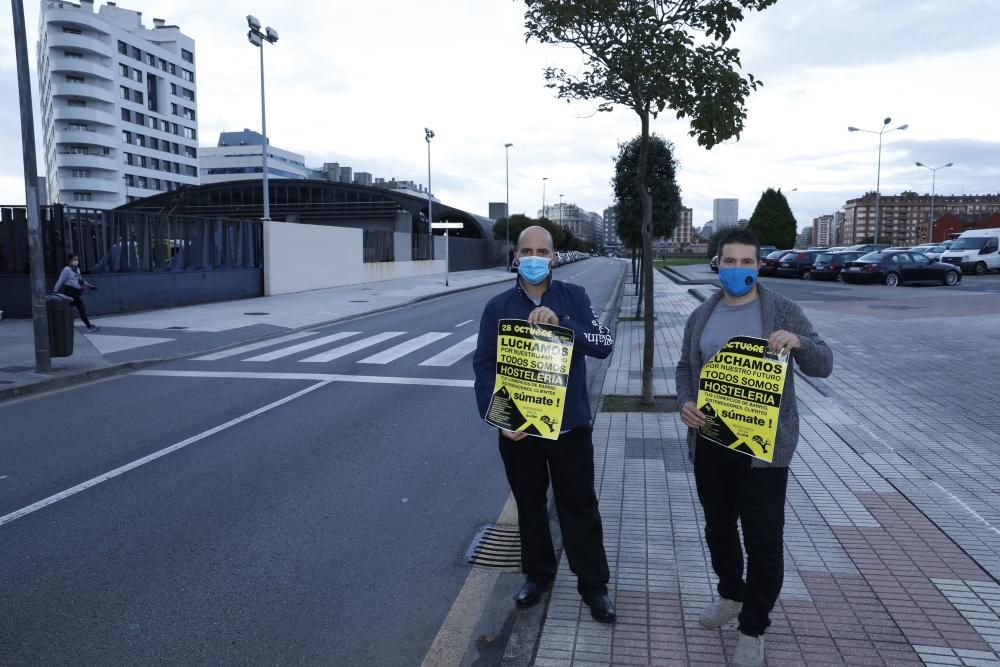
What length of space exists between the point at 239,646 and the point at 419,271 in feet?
148

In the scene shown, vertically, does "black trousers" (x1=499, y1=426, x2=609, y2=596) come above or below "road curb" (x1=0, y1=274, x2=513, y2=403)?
above

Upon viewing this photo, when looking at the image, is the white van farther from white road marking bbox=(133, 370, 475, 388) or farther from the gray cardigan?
the gray cardigan

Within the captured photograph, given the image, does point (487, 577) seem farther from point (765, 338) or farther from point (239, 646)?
point (765, 338)

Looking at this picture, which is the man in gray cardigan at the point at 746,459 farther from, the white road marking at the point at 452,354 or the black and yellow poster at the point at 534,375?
the white road marking at the point at 452,354

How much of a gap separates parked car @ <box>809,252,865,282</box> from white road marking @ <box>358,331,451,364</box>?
2428 centimetres

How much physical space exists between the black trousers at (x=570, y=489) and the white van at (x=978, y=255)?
125ft

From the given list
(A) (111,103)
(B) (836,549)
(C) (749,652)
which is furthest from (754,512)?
(A) (111,103)

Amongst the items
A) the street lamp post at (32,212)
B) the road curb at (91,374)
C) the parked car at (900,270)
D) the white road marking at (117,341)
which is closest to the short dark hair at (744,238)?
the road curb at (91,374)

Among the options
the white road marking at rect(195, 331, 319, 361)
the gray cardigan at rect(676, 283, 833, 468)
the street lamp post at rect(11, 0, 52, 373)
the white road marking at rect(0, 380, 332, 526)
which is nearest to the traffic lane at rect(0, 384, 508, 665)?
the white road marking at rect(0, 380, 332, 526)

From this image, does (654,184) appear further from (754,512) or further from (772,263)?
(772,263)

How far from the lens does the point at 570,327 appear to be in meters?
3.47

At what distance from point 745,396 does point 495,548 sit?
2.15m

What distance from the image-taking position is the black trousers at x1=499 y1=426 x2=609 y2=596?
3.56 m

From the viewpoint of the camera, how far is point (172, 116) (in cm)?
8625
